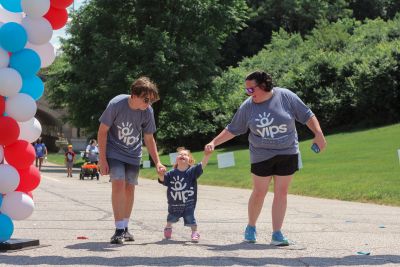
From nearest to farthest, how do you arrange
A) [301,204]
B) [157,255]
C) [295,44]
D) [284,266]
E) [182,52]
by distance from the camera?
1. [284,266]
2. [157,255]
3. [301,204]
4. [182,52]
5. [295,44]

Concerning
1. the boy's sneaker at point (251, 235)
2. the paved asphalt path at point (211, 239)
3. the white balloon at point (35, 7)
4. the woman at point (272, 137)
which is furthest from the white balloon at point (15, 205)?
the boy's sneaker at point (251, 235)

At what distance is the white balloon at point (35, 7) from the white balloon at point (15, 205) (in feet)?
5.86

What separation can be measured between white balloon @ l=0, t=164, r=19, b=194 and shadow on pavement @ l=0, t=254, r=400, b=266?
702 millimetres

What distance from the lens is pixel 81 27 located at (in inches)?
1558

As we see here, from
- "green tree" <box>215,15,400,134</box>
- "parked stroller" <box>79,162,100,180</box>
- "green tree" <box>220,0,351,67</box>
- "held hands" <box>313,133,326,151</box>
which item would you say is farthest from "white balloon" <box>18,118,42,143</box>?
"green tree" <box>220,0,351,67</box>

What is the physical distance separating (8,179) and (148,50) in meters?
30.1

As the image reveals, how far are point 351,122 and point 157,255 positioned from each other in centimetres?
4228

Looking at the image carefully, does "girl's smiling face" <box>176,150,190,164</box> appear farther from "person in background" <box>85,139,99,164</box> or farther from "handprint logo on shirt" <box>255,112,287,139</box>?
"person in background" <box>85,139,99,164</box>

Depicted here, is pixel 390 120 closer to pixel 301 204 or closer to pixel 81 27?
pixel 81 27

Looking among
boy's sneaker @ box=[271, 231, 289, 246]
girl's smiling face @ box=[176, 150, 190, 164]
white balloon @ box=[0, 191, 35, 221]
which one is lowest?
boy's sneaker @ box=[271, 231, 289, 246]

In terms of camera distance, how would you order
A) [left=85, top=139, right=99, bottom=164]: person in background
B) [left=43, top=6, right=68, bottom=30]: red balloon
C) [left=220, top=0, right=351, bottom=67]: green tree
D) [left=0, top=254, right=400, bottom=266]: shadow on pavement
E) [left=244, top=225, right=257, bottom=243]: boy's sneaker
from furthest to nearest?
1. [left=220, top=0, right=351, bottom=67]: green tree
2. [left=85, top=139, right=99, bottom=164]: person in background
3. [left=244, top=225, right=257, bottom=243]: boy's sneaker
4. [left=43, top=6, right=68, bottom=30]: red balloon
5. [left=0, top=254, right=400, bottom=266]: shadow on pavement

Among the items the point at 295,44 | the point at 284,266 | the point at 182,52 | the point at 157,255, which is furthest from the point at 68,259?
the point at 295,44

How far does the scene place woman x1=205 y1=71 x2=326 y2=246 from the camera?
25.3 feet

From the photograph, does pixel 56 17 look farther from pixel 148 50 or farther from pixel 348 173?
pixel 148 50
